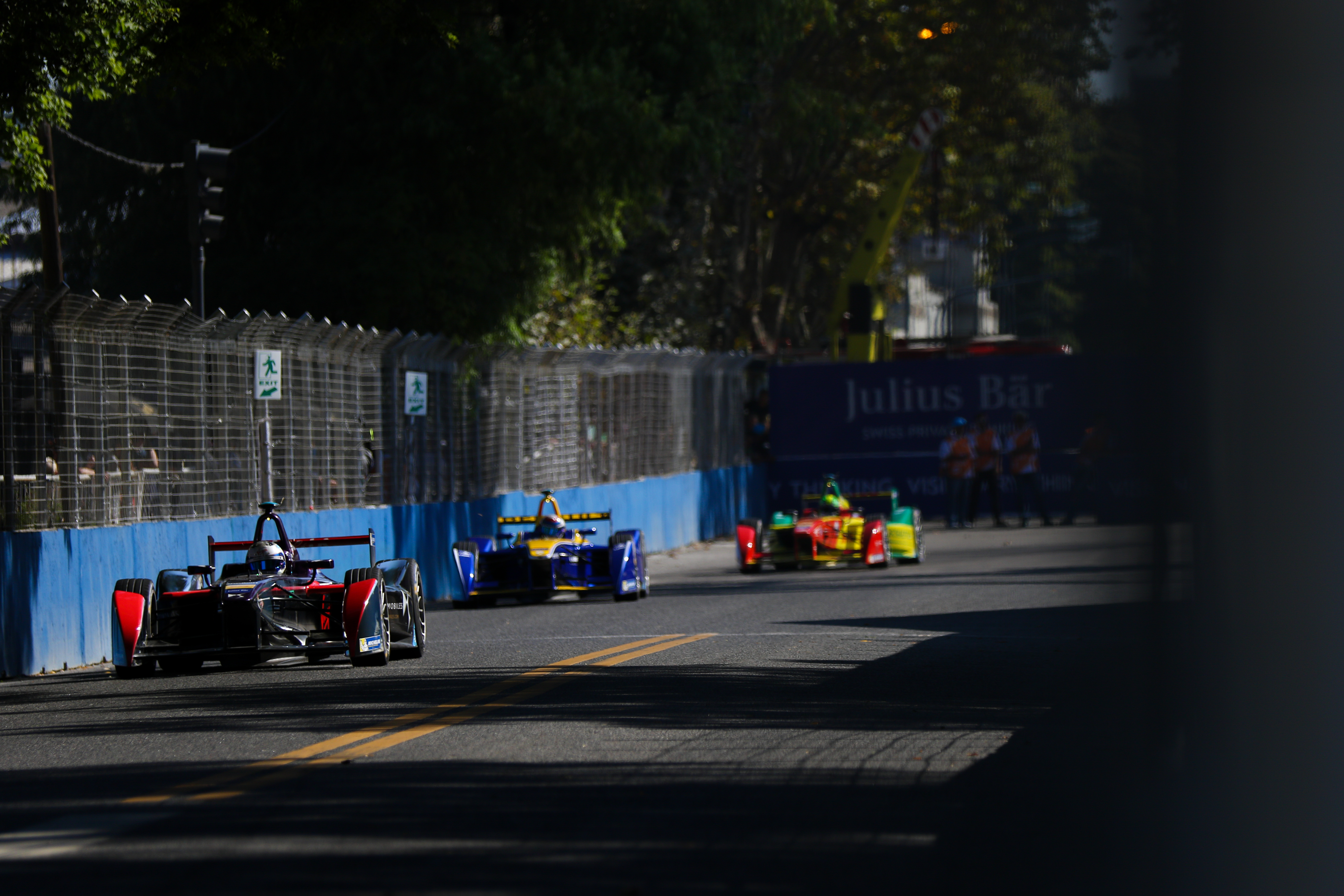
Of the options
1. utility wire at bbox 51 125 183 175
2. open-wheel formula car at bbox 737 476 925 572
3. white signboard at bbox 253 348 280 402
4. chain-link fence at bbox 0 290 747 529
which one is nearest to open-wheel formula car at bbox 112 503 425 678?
chain-link fence at bbox 0 290 747 529

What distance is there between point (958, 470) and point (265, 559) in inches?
771

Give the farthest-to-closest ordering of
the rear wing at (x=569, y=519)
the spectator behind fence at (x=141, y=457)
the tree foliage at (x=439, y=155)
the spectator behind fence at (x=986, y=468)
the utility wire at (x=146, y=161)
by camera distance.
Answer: the spectator behind fence at (x=986, y=468), the tree foliage at (x=439, y=155), the utility wire at (x=146, y=161), the rear wing at (x=569, y=519), the spectator behind fence at (x=141, y=457)

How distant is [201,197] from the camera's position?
649 inches

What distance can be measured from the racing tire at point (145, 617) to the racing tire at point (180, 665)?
0.31 ft

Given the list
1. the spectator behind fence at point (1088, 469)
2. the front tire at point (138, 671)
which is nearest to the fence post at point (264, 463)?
the front tire at point (138, 671)

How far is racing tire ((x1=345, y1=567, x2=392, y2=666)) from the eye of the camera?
10766 millimetres

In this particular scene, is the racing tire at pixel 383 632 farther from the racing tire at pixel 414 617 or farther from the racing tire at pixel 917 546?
the racing tire at pixel 917 546

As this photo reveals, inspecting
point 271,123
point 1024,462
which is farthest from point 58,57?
point 1024,462

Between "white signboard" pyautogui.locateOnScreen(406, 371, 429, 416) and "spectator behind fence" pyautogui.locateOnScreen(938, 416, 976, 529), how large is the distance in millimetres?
12237

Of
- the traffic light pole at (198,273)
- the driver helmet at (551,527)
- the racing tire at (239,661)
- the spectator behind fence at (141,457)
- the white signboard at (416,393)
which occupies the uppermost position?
the traffic light pole at (198,273)

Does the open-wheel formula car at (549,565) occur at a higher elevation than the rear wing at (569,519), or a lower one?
lower

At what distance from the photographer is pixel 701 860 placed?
17.0 ft

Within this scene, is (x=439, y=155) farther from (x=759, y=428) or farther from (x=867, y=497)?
(x=759, y=428)

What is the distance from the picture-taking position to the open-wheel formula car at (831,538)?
19.6 m
